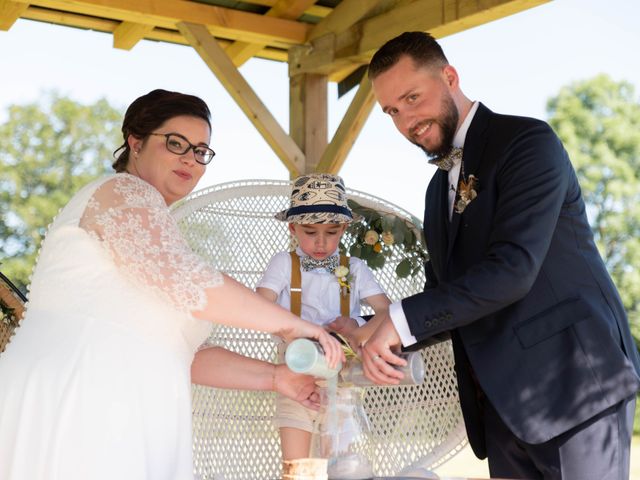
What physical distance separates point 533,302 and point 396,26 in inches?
126

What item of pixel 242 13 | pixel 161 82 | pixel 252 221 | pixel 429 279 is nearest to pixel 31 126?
pixel 161 82

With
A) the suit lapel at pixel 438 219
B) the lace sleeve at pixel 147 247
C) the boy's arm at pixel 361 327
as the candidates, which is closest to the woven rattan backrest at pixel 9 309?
the boy's arm at pixel 361 327

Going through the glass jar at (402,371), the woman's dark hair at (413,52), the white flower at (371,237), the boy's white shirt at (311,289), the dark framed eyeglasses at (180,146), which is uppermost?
the white flower at (371,237)

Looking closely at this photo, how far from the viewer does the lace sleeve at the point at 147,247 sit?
1.97m

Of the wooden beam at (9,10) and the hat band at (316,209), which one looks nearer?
the hat band at (316,209)

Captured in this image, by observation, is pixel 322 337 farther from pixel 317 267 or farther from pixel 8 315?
pixel 8 315

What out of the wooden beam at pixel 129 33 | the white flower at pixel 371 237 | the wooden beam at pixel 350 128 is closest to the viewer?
the white flower at pixel 371 237

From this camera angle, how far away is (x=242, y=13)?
5.65m

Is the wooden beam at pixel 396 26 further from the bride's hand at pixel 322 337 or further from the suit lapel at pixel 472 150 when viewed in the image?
the bride's hand at pixel 322 337

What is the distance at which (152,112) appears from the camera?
2.31m

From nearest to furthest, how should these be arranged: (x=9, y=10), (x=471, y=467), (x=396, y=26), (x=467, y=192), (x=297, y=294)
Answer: (x=467, y=192), (x=297, y=294), (x=396, y=26), (x=9, y=10), (x=471, y=467)

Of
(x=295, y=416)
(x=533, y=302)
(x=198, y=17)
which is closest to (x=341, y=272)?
(x=295, y=416)

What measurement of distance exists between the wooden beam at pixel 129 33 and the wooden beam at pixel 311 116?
1007mm

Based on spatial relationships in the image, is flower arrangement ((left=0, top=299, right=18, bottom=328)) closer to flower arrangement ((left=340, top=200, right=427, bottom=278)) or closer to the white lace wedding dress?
flower arrangement ((left=340, top=200, right=427, bottom=278))
